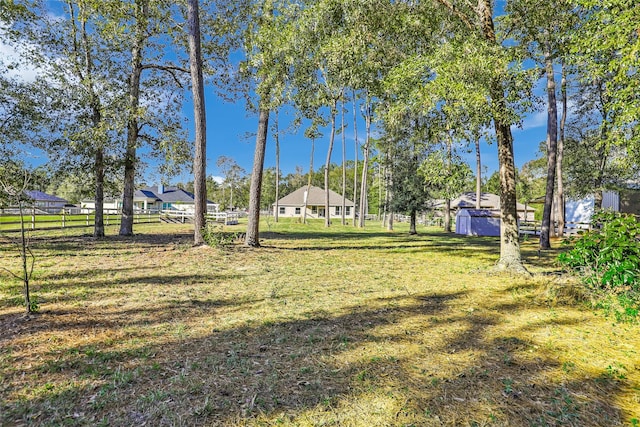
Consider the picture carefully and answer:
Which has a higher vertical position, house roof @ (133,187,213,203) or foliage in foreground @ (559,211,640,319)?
house roof @ (133,187,213,203)

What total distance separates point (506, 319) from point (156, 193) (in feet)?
208

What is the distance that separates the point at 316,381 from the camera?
2.78m

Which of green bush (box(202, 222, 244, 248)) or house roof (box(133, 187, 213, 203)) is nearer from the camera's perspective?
green bush (box(202, 222, 244, 248))

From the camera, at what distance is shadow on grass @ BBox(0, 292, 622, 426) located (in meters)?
2.33

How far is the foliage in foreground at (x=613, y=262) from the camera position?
172 inches

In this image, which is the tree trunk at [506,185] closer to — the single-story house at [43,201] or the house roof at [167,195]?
the single-story house at [43,201]

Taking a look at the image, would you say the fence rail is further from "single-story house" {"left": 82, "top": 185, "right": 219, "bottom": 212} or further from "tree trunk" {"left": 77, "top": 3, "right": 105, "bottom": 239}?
"single-story house" {"left": 82, "top": 185, "right": 219, "bottom": 212}

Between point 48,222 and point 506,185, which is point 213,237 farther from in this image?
point 48,222

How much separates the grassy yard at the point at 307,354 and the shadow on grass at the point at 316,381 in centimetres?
2

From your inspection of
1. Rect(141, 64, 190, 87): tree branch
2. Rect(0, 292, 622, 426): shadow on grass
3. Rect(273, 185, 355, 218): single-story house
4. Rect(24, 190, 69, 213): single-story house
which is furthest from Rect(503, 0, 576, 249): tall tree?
Rect(273, 185, 355, 218): single-story house

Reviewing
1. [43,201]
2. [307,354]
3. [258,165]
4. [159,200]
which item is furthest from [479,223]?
[159,200]

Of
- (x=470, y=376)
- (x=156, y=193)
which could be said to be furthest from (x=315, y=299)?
(x=156, y=193)

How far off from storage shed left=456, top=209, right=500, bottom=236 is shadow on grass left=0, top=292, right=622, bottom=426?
68.6ft

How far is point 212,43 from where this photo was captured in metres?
12.6
